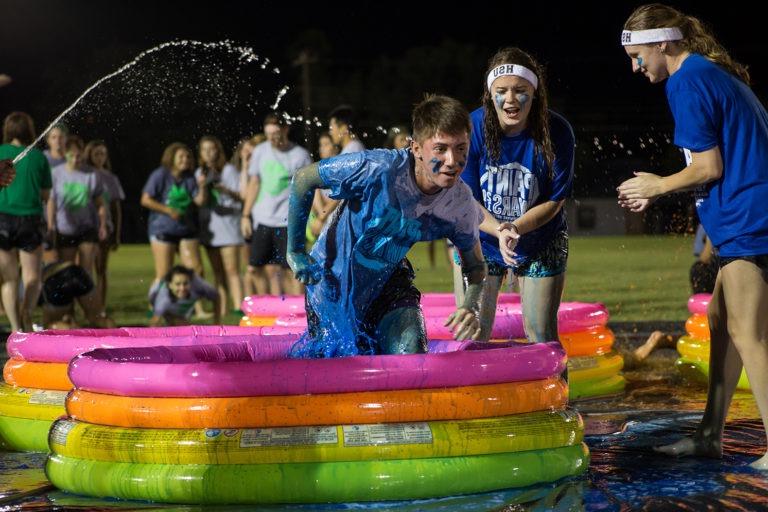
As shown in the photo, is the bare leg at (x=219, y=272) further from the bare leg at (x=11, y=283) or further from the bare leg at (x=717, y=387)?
the bare leg at (x=717, y=387)

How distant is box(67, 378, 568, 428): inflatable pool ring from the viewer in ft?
14.2

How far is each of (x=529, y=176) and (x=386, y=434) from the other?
2.01 m

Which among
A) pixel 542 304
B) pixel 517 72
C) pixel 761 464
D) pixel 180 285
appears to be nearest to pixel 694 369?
pixel 542 304

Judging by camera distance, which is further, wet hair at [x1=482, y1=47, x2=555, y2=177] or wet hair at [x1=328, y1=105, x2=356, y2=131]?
wet hair at [x1=328, y1=105, x2=356, y2=131]

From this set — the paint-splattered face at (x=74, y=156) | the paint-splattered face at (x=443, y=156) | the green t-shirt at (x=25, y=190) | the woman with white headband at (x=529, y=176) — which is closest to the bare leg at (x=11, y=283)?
the green t-shirt at (x=25, y=190)

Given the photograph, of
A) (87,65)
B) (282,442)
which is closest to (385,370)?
(282,442)

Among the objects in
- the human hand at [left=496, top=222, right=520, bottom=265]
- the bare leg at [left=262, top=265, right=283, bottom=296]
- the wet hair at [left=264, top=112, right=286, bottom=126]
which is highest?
the wet hair at [left=264, top=112, right=286, bottom=126]

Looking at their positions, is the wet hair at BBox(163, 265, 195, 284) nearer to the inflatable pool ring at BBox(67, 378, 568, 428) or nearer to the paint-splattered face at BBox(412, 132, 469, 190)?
the inflatable pool ring at BBox(67, 378, 568, 428)

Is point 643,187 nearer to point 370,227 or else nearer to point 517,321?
point 370,227

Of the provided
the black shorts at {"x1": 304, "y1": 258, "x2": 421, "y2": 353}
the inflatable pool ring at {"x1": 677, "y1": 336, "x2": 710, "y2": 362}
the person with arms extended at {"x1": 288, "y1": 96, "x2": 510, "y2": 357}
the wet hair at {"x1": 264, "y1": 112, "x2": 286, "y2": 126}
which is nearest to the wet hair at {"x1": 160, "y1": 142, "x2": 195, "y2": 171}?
the wet hair at {"x1": 264, "y1": 112, "x2": 286, "y2": 126}

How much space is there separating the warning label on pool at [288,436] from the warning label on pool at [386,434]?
0.21 ft

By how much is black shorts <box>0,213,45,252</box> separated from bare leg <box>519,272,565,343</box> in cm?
517

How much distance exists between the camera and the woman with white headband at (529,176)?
577 centimetres

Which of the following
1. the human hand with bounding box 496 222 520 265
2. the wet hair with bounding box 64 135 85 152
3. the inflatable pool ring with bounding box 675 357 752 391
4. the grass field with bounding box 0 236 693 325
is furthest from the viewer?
the grass field with bounding box 0 236 693 325
